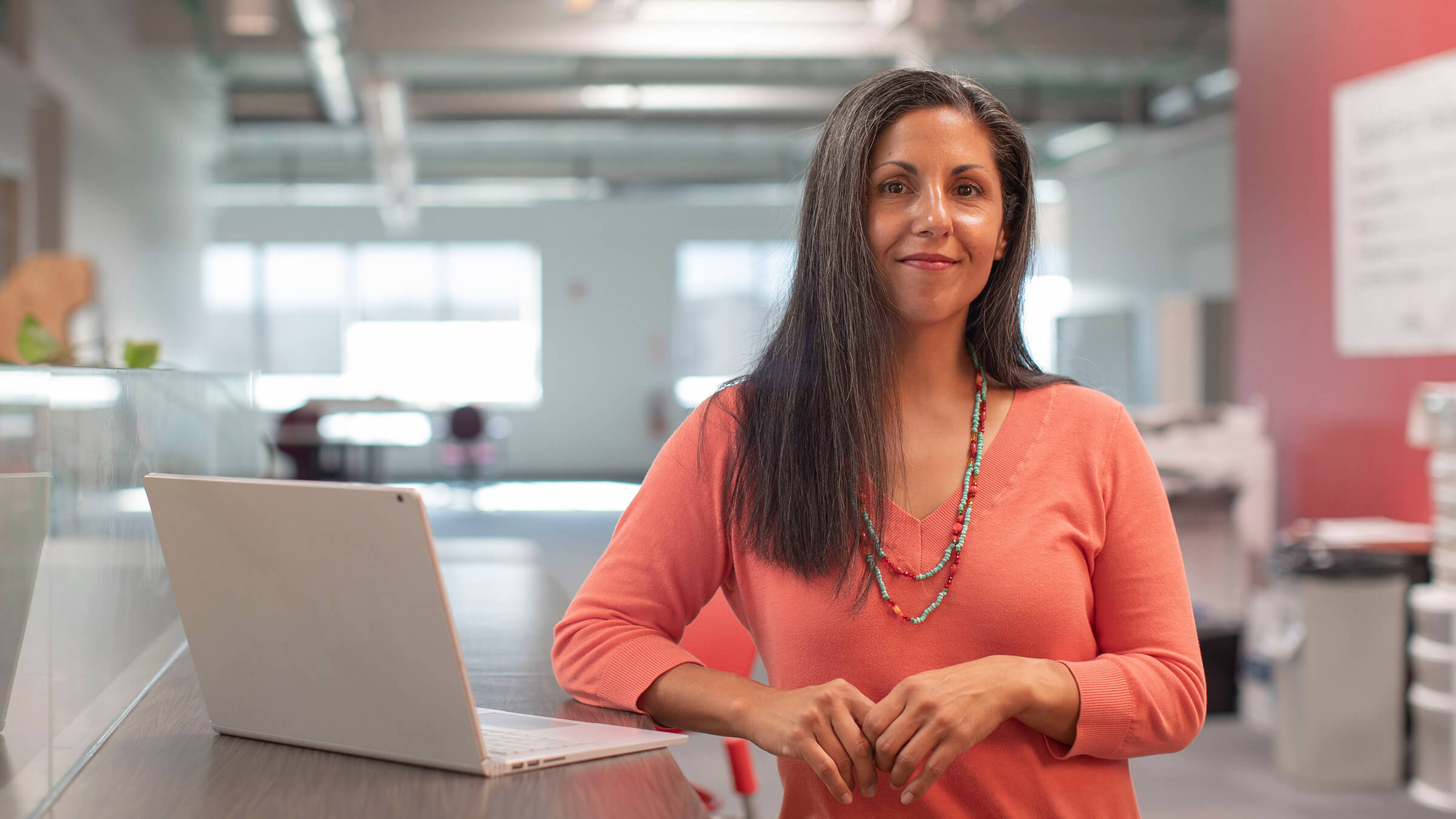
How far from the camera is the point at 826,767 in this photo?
1.14 meters

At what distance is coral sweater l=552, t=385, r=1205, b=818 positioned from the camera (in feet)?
4.17

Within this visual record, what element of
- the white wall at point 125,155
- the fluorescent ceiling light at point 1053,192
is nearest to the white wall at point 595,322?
the white wall at point 125,155

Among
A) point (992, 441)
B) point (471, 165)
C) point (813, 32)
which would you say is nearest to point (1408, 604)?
point (992, 441)

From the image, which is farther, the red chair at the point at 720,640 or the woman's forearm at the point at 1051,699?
the red chair at the point at 720,640

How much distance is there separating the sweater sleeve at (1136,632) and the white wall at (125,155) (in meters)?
6.23

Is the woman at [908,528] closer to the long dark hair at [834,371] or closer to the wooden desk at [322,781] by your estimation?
the long dark hair at [834,371]

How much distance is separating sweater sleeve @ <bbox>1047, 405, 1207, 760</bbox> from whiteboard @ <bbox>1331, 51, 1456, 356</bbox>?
3418mm

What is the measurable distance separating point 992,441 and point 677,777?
55cm

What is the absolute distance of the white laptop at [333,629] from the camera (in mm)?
1032

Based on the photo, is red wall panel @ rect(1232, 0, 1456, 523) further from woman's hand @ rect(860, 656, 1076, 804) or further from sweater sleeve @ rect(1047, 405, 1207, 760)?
woman's hand @ rect(860, 656, 1076, 804)

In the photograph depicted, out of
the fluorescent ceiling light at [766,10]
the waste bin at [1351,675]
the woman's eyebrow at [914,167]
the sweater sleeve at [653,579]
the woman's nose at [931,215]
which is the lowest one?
the waste bin at [1351,675]

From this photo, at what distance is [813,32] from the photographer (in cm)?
812

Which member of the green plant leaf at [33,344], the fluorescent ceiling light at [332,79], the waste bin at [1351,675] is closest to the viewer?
the green plant leaf at [33,344]

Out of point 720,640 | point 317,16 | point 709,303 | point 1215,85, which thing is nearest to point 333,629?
point 720,640
